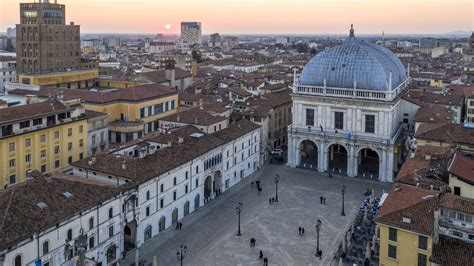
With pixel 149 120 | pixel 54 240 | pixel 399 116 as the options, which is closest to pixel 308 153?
pixel 399 116

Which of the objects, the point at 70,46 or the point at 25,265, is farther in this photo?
the point at 70,46

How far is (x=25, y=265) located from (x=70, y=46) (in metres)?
99.5

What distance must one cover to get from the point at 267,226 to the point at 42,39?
85.7 metres

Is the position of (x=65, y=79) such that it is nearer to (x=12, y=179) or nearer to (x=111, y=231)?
(x=12, y=179)

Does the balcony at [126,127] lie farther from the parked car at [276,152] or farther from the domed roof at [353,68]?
the domed roof at [353,68]

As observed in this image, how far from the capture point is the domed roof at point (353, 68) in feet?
274

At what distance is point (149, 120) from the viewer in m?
93.6

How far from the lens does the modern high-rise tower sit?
408 ft

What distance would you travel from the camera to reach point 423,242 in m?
41.4

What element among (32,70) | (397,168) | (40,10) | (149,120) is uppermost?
(40,10)

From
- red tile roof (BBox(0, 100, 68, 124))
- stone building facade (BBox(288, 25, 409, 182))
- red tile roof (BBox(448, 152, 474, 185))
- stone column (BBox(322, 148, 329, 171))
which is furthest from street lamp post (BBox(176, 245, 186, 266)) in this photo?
stone building facade (BBox(288, 25, 409, 182))

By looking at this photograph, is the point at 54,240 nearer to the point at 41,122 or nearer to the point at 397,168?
the point at 41,122

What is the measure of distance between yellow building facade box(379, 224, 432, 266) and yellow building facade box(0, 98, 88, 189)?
4291cm

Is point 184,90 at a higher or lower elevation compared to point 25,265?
higher
